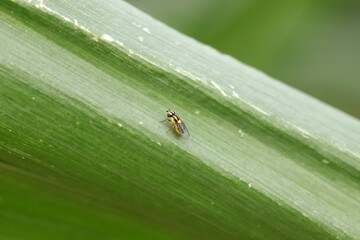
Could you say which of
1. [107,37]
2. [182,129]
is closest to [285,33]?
[182,129]

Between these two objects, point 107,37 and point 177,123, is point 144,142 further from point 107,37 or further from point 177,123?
point 107,37

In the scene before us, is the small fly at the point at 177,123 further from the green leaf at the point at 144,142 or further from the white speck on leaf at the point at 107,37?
the white speck on leaf at the point at 107,37

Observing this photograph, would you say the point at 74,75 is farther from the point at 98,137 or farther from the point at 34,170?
the point at 34,170

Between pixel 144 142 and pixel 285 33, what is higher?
pixel 285 33

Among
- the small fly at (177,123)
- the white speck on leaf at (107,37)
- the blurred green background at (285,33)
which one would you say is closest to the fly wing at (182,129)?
the small fly at (177,123)

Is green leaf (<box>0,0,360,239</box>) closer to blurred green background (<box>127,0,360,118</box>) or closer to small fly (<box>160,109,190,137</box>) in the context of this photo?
small fly (<box>160,109,190,137</box>)

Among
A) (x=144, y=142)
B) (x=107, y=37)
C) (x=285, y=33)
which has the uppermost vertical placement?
(x=285, y=33)

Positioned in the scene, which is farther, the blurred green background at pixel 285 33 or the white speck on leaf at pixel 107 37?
the blurred green background at pixel 285 33
